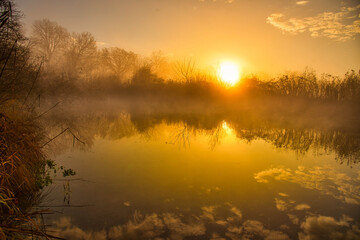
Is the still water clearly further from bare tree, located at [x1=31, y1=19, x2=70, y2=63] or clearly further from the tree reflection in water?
bare tree, located at [x1=31, y1=19, x2=70, y2=63]

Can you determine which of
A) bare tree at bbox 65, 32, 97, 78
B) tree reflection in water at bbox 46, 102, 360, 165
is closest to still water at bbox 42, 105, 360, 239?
tree reflection in water at bbox 46, 102, 360, 165

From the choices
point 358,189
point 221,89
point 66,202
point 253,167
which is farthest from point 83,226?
point 221,89

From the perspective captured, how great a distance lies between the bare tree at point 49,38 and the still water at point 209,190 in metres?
30.0

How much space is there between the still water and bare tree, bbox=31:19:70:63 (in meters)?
30.0

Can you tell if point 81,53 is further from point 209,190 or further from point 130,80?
point 209,190

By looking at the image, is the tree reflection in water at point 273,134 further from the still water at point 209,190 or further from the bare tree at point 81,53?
the bare tree at point 81,53

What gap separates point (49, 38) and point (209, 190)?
34821mm

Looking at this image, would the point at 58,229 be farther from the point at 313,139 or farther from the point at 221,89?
the point at 221,89

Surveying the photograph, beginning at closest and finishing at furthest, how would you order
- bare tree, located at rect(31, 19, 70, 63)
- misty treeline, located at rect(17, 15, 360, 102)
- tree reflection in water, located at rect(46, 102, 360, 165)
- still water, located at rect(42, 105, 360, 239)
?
1. still water, located at rect(42, 105, 360, 239)
2. tree reflection in water, located at rect(46, 102, 360, 165)
3. misty treeline, located at rect(17, 15, 360, 102)
4. bare tree, located at rect(31, 19, 70, 63)

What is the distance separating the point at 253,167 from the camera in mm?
4805

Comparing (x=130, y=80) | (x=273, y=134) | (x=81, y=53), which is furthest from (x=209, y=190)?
(x=81, y=53)

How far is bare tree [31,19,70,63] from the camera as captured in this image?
29375 mm

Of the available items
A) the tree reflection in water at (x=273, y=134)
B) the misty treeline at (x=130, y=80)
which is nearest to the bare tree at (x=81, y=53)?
the misty treeline at (x=130, y=80)

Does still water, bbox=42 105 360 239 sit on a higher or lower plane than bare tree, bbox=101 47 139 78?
lower
